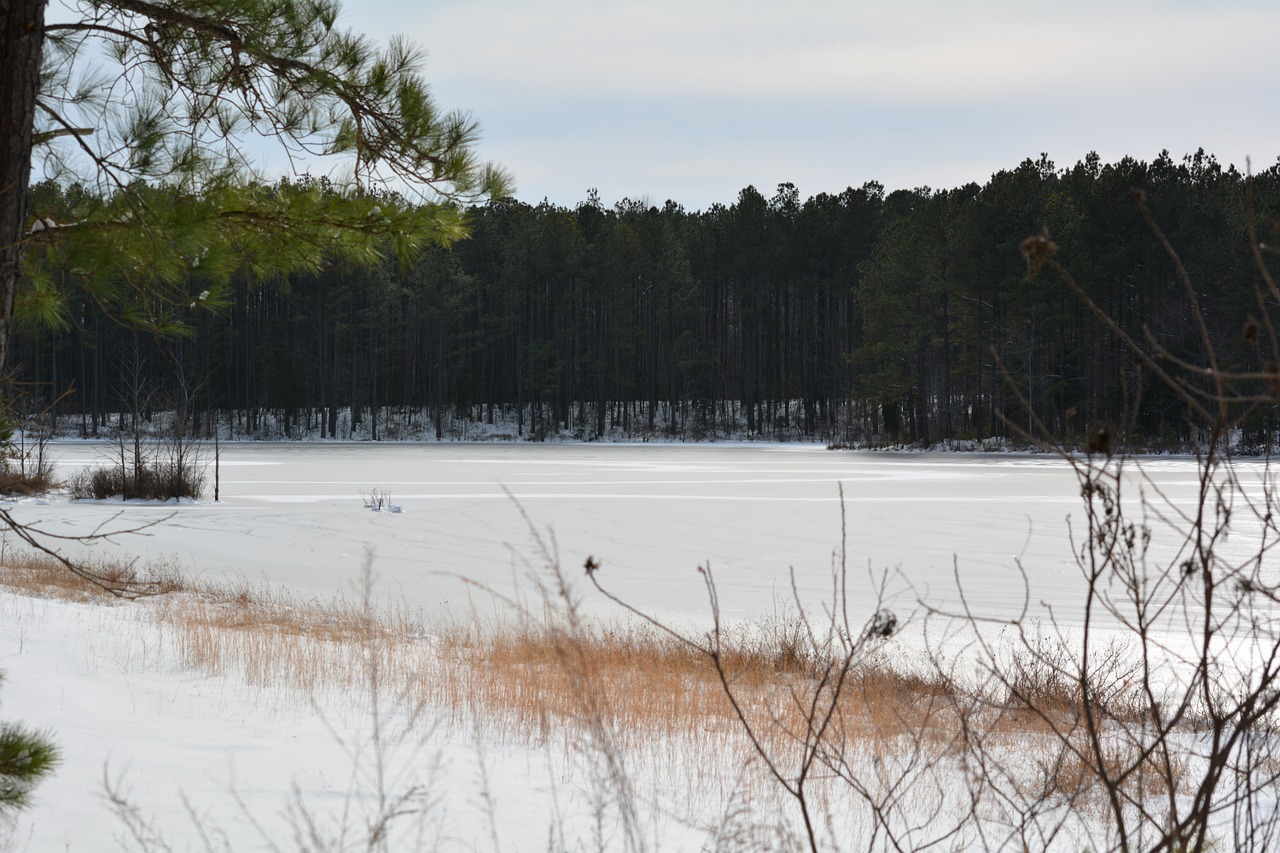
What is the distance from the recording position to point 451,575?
6457 millimetres

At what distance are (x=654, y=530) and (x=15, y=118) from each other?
44.6ft

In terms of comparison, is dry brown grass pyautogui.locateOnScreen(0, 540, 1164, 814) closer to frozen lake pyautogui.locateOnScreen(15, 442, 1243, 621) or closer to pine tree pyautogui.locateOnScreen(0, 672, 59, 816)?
frozen lake pyautogui.locateOnScreen(15, 442, 1243, 621)

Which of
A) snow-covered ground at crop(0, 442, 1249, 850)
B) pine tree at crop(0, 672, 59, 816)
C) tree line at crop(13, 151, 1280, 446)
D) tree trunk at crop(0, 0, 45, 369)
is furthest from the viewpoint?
tree line at crop(13, 151, 1280, 446)

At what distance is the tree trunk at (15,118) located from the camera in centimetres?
379

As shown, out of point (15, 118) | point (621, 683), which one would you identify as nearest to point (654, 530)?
point (621, 683)

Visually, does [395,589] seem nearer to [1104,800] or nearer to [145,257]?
[145,257]

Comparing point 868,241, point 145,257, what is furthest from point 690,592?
point 868,241

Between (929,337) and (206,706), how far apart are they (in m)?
46.4

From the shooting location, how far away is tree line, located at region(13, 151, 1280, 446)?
144ft


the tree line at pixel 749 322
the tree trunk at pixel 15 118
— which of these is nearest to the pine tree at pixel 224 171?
the tree trunk at pixel 15 118

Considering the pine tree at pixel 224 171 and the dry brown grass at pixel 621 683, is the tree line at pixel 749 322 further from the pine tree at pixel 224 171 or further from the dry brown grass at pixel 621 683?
the pine tree at pixel 224 171

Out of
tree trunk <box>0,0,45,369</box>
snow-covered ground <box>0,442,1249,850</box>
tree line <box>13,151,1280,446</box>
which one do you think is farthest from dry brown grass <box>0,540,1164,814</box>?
tree line <box>13,151,1280,446</box>

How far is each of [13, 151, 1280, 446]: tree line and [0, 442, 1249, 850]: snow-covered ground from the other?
12.0 meters

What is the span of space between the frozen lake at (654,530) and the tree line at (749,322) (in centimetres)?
1452
